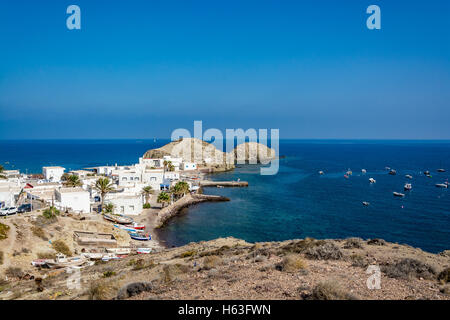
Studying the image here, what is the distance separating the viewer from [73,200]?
115ft

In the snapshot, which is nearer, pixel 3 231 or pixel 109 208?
pixel 3 231

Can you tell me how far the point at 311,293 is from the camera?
8.30 metres

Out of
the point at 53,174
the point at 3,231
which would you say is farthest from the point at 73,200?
the point at 53,174

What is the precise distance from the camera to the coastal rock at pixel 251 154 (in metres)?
131

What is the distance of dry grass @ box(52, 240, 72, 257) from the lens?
2370cm

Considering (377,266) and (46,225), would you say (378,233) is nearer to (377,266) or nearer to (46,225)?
(377,266)

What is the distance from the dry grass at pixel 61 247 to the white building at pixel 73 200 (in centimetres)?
1098

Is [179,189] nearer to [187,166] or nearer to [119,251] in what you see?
[119,251]

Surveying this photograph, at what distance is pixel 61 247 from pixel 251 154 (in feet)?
374

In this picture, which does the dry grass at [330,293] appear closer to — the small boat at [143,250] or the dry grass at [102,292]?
the dry grass at [102,292]

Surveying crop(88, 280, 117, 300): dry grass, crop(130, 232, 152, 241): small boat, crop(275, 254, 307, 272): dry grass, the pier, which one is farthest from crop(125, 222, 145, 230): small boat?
the pier

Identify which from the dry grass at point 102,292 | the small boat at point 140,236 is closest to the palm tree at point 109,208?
the small boat at point 140,236
